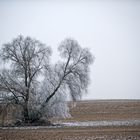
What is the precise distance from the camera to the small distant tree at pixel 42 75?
1350 inches

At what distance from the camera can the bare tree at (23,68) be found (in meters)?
34.2

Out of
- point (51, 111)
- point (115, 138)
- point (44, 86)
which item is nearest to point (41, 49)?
point (44, 86)

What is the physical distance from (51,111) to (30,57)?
6652 mm

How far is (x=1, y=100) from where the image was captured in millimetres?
33438

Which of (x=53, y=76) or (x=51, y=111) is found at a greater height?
(x=53, y=76)

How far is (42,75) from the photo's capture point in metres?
36.0

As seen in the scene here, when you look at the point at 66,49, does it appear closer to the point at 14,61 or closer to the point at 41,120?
the point at 14,61

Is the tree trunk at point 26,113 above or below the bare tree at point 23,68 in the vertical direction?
below

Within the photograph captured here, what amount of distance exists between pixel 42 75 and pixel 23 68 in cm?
236

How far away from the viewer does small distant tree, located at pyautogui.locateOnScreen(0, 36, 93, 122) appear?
34.3 meters

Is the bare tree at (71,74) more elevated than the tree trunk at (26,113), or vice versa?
the bare tree at (71,74)

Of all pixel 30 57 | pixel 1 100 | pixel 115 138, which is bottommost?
pixel 115 138

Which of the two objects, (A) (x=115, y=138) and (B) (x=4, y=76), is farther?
(B) (x=4, y=76)

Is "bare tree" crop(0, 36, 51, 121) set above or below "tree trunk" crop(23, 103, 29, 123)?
above
